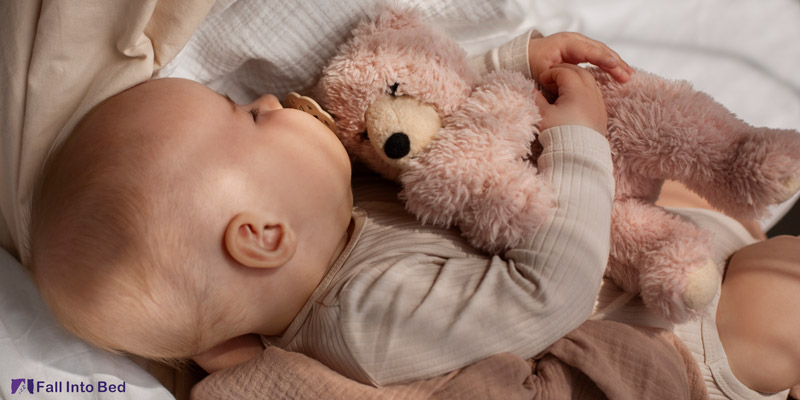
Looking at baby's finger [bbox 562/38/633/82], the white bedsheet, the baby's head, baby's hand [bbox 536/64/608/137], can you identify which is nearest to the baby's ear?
the baby's head

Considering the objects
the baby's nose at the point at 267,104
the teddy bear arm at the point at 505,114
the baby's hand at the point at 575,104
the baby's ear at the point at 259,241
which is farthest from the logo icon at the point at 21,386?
the baby's hand at the point at 575,104

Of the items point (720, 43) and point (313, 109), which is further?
point (720, 43)

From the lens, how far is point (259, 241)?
71 cm

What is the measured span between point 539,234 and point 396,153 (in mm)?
198

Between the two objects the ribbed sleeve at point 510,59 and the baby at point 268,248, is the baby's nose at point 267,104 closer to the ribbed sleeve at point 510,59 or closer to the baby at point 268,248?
the baby at point 268,248

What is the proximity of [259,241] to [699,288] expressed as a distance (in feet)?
1.73

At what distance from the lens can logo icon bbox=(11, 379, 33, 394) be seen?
28.4 inches

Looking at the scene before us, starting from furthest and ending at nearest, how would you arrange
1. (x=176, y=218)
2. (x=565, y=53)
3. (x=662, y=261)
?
(x=565, y=53) < (x=662, y=261) < (x=176, y=218)

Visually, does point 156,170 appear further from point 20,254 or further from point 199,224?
point 20,254

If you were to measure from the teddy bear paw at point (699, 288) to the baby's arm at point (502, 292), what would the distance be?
106mm

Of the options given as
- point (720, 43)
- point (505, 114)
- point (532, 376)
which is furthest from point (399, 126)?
point (720, 43)

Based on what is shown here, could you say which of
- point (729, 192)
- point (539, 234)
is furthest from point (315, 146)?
point (729, 192)

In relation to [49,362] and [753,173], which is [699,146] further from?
[49,362]

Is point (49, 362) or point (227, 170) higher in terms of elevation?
point (227, 170)
